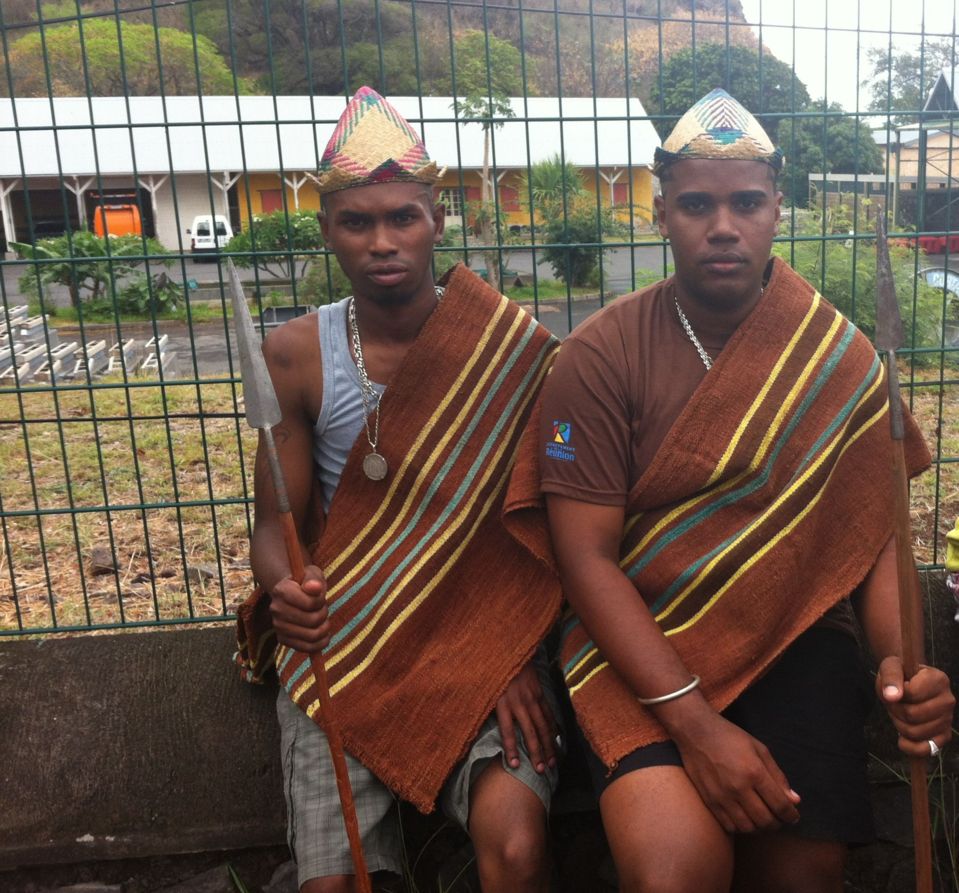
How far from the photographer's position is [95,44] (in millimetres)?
45688

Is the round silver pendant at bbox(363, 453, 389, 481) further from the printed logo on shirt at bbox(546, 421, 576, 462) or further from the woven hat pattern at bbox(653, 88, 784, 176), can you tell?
the woven hat pattern at bbox(653, 88, 784, 176)

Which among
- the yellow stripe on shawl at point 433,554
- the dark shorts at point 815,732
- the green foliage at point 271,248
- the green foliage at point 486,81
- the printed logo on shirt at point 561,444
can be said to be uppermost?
the green foliage at point 486,81

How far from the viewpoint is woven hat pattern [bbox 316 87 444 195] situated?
96.0 inches

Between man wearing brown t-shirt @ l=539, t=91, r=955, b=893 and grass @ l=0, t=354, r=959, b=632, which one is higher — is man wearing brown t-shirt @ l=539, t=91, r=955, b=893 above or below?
above

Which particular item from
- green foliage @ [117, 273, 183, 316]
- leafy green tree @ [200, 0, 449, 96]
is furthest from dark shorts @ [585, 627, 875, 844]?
leafy green tree @ [200, 0, 449, 96]

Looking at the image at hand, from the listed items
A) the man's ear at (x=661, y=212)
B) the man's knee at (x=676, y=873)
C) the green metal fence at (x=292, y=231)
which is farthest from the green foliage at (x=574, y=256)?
the man's knee at (x=676, y=873)

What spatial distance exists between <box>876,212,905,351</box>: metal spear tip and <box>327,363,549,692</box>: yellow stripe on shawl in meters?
0.97

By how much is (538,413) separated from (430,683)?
2.11ft

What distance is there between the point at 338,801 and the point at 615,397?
3.42ft

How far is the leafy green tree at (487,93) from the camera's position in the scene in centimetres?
315

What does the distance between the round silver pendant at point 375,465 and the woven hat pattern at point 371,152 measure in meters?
0.62

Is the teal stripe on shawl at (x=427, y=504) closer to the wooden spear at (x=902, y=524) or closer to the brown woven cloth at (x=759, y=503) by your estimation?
the brown woven cloth at (x=759, y=503)

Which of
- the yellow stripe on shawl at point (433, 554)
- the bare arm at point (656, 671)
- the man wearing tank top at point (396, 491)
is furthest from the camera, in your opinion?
the yellow stripe on shawl at point (433, 554)

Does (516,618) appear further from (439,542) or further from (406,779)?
(406,779)
